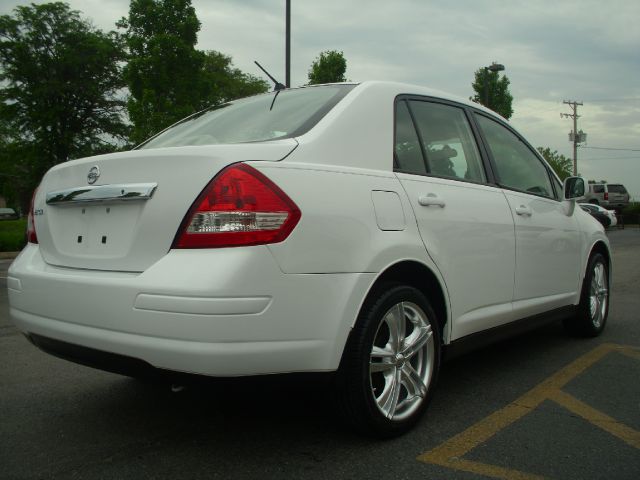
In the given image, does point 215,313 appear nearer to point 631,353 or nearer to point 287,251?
point 287,251

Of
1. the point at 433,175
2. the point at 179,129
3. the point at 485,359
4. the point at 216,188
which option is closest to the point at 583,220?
the point at 485,359

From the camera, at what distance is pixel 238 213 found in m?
2.33

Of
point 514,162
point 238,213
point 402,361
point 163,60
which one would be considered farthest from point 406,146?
point 163,60

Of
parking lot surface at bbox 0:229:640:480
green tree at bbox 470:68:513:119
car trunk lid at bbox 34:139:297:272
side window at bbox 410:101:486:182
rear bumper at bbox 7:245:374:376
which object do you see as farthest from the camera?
green tree at bbox 470:68:513:119

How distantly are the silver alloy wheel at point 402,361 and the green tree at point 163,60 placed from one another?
19114 mm

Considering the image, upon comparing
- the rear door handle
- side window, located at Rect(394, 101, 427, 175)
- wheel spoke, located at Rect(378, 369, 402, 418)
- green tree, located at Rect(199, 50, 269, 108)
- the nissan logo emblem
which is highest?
green tree, located at Rect(199, 50, 269, 108)

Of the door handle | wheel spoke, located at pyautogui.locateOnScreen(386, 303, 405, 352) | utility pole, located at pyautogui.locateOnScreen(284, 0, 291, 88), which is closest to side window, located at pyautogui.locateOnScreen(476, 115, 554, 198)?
the door handle

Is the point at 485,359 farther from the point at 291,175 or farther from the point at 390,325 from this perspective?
the point at 291,175

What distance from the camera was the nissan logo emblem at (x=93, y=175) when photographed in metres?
2.72

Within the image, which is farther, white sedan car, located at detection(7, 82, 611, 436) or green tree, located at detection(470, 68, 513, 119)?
green tree, located at detection(470, 68, 513, 119)

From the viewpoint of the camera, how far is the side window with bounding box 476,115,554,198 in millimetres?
4008

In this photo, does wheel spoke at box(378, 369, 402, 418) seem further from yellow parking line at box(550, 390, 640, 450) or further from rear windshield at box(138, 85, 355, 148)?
rear windshield at box(138, 85, 355, 148)

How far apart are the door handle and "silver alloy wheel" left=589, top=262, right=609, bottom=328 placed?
240 cm

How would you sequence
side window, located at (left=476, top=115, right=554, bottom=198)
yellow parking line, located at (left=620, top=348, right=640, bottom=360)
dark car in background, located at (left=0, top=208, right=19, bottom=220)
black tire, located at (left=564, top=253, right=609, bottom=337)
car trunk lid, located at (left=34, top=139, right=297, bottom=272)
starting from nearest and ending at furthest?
car trunk lid, located at (left=34, top=139, right=297, bottom=272)
side window, located at (left=476, top=115, right=554, bottom=198)
yellow parking line, located at (left=620, top=348, right=640, bottom=360)
black tire, located at (left=564, top=253, right=609, bottom=337)
dark car in background, located at (left=0, top=208, right=19, bottom=220)
